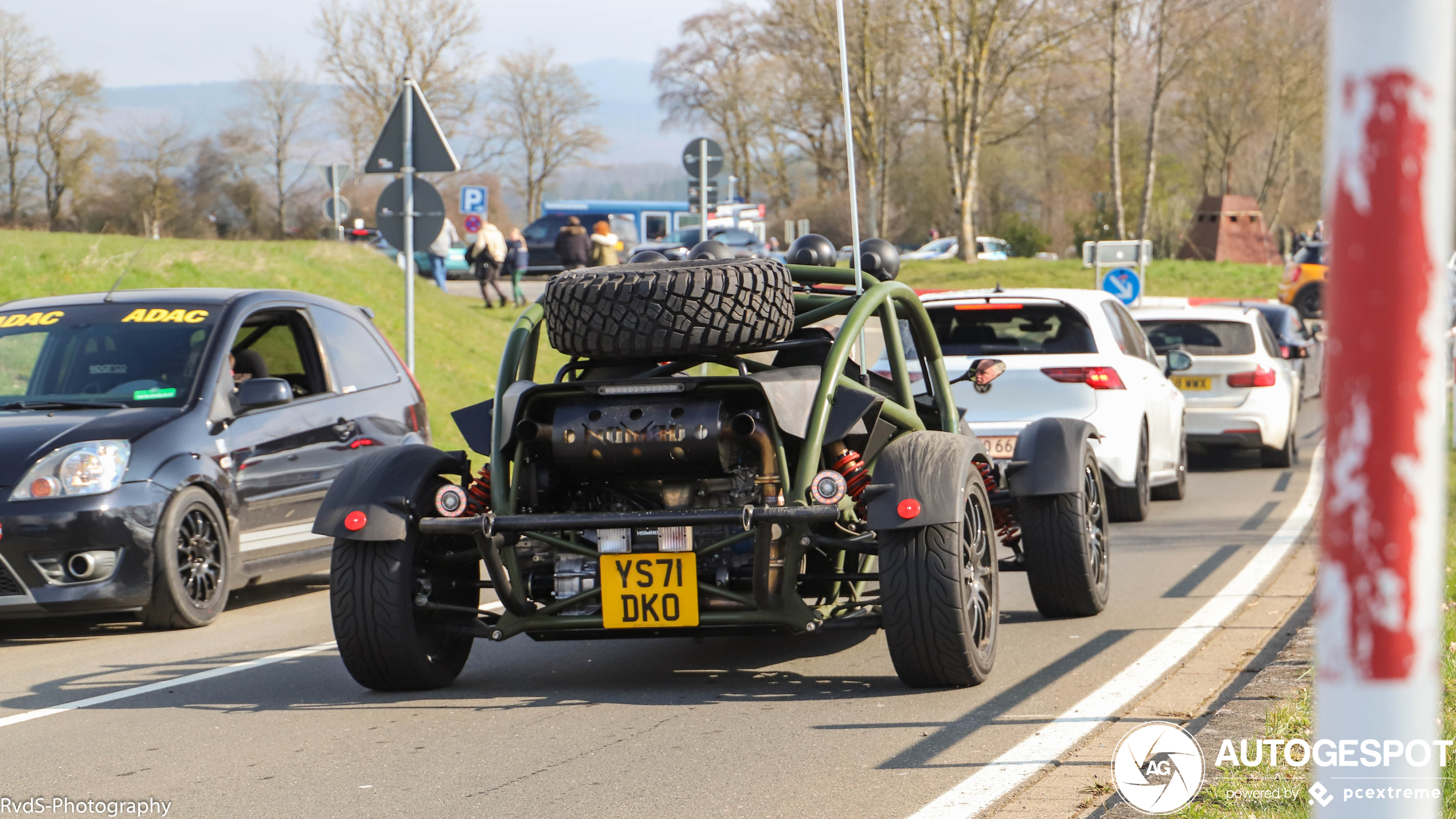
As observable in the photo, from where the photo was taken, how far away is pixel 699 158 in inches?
756

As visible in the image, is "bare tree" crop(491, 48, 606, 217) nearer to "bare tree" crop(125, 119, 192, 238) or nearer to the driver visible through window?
"bare tree" crop(125, 119, 192, 238)

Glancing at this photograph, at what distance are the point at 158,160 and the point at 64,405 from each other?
3312cm

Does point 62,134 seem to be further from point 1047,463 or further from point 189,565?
point 1047,463

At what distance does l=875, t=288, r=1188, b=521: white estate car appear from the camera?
35.6 feet

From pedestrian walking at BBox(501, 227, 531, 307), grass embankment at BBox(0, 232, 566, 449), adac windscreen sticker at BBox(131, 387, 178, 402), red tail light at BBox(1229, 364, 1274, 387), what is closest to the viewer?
adac windscreen sticker at BBox(131, 387, 178, 402)

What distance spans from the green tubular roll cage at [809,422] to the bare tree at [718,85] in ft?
232

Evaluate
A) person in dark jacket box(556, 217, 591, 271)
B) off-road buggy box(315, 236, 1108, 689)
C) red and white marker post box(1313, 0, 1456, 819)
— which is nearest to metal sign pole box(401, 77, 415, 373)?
off-road buggy box(315, 236, 1108, 689)

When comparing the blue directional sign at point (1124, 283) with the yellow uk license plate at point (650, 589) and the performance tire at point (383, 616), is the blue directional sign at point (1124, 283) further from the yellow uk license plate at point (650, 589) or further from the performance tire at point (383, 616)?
the yellow uk license plate at point (650, 589)

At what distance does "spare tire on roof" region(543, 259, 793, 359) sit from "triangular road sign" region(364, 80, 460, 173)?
7.52m

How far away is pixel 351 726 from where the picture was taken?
570cm

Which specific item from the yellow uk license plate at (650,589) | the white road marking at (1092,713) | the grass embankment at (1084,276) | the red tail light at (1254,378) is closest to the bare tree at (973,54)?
the grass embankment at (1084,276)

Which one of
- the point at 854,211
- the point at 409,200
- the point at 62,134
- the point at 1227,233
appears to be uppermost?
the point at 62,134

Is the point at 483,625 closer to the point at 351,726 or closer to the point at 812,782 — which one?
→ the point at 351,726

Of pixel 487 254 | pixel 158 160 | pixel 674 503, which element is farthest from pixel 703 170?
pixel 158 160
